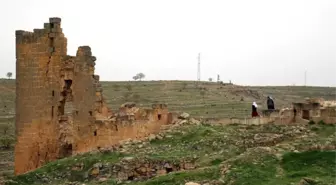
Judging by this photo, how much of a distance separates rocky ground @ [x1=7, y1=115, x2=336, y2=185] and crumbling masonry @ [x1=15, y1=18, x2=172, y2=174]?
1.17 meters

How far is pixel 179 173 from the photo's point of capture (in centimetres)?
1348

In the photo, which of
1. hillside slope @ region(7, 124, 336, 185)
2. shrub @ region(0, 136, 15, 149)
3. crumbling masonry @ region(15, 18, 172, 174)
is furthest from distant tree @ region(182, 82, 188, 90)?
hillside slope @ region(7, 124, 336, 185)

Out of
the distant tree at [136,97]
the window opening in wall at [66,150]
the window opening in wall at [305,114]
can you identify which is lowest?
the window opening in wall at [66,150]

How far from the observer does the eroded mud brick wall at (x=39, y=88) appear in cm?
1847

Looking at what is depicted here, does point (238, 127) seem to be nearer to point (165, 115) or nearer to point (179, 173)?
point (165, 115)

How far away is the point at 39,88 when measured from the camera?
18562 mm

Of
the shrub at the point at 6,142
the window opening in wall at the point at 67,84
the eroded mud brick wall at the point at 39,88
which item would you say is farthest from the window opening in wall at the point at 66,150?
the shrub at the point at 6,142

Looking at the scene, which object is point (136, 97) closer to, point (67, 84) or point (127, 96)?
point (127, 96)

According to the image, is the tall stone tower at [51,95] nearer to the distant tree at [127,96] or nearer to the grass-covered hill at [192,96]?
the grass-covered hill at [192,96]

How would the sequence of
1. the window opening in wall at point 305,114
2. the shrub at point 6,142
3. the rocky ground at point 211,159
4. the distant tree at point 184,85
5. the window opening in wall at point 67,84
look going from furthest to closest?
the distant tree at point 184,85 < the shrub at point 6,142 < the window opening in wall at point 67,84 < the window opening in wall at point 305,114 < the rocky ground at point 211,159

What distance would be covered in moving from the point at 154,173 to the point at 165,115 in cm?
479

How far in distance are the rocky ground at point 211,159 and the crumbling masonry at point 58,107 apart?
1.17 meters

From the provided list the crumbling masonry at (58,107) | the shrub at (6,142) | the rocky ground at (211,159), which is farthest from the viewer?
the shrub at (6,142)

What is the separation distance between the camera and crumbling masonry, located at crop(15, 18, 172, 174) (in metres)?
18.2
